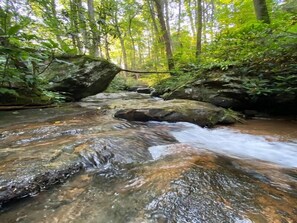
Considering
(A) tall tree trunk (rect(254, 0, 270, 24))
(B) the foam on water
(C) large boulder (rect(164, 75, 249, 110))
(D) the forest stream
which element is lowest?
(B) the foam on water

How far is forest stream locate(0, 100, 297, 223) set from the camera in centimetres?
129

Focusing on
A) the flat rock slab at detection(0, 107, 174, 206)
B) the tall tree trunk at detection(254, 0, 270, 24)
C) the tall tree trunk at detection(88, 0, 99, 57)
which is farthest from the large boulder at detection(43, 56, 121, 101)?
the tall tree trunk at detection(254, 0, 270, 24)

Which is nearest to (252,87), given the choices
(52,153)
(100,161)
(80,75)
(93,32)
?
(100,161)

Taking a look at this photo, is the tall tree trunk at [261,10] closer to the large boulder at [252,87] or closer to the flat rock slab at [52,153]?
the large boulder at [252,87]

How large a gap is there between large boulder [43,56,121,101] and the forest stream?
3.78m

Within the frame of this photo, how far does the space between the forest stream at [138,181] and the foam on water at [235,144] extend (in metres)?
0.03

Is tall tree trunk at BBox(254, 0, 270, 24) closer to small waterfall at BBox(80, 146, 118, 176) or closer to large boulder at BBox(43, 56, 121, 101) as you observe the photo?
large boulder at BBox(43, 56, 121, 101)

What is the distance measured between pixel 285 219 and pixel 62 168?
4.92 ft

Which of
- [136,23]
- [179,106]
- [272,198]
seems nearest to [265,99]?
Result: [179,106]

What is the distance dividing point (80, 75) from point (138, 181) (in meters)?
5.31

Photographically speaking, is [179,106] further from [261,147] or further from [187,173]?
[187,173]

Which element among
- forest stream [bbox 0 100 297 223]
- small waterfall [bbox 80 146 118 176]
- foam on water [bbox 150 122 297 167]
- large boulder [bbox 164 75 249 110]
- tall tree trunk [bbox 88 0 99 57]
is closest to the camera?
forest stream [bbox 0 100 297 223]

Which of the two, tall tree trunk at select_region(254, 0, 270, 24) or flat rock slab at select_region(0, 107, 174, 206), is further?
tall tree trunk at select_region(254, 0, 270, 24)

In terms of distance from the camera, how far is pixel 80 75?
6410mm
